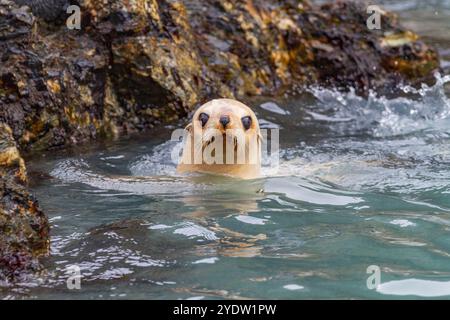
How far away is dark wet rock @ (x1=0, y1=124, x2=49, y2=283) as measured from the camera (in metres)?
4.16

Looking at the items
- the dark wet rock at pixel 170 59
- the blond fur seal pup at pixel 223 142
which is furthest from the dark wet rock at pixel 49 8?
the blond fur seal pup at pixel 223 142

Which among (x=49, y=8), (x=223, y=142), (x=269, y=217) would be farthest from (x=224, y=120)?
(x=49, y=8)

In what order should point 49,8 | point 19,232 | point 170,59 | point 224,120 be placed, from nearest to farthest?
point 19,232
point 224,120
point 49,8
point 170,59

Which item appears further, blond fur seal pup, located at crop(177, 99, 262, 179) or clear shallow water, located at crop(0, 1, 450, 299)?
blond fur seal pup, located at crop(177, 99, 262, 179)

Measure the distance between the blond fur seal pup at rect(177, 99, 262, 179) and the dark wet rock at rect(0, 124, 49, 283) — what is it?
232 centimetres

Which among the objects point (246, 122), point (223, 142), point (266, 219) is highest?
point (246, 122)

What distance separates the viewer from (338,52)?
10.2 meters

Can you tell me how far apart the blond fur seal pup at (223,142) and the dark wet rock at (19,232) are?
2320 mm

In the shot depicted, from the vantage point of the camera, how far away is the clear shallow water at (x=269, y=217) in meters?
4.14

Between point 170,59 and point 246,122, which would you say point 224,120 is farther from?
point 170,59

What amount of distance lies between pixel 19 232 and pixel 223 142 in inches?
106

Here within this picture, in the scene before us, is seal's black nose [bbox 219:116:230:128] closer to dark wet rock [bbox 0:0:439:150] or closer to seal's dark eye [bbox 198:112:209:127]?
seal's dark eye [bbox 198:112:209:127]

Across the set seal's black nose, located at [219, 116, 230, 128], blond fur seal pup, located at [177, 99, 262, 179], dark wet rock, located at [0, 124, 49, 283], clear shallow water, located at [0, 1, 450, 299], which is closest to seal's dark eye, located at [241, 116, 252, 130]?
blond fur seal pup, located at [177, 99, 262, 179]

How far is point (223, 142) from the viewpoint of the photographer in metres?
6.72
